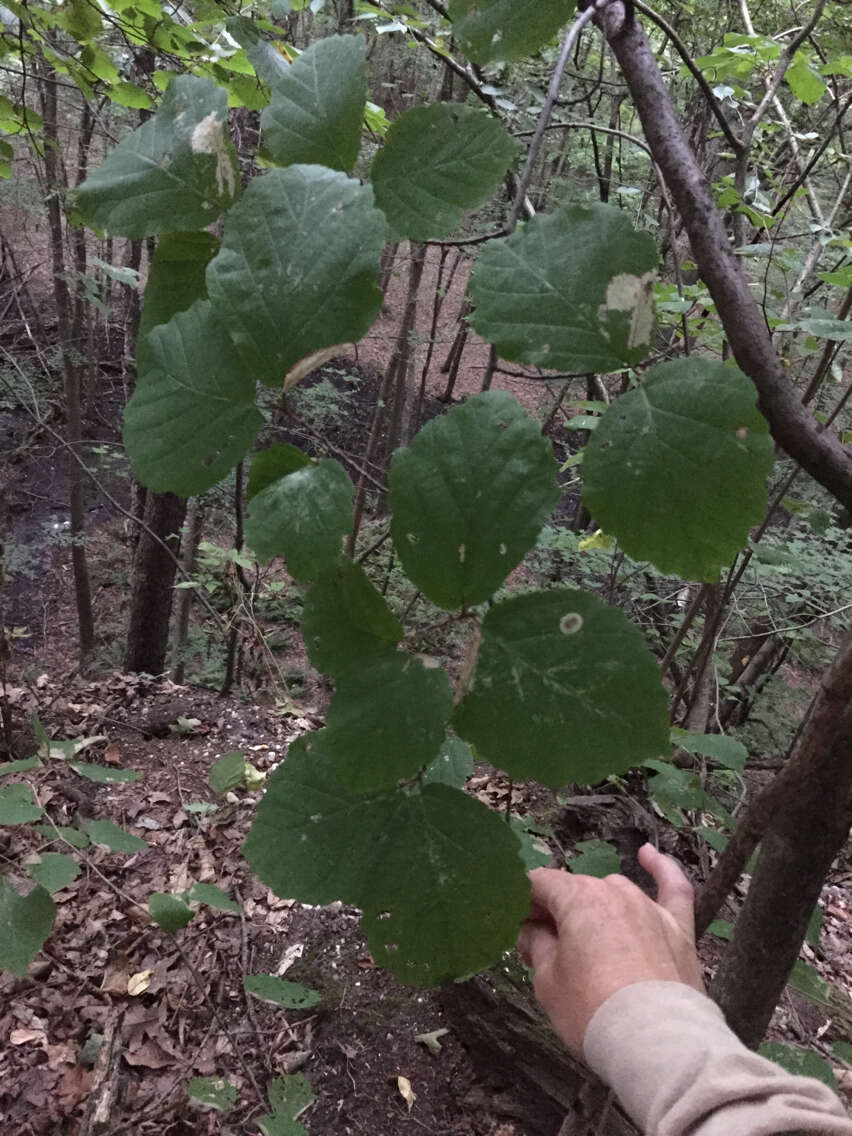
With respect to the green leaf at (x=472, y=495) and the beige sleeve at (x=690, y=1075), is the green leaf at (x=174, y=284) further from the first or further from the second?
the beige sleeve at (x=690, y=1075)

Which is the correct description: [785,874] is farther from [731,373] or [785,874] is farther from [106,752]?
[106,752]

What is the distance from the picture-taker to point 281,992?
1844 mm

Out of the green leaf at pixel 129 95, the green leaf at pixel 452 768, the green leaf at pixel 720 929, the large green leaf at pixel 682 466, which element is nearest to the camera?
the large green leaf at pixel 682 466

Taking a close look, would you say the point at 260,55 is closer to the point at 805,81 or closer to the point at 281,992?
the point at 805,81

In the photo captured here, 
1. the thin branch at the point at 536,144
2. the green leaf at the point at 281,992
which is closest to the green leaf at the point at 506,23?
the thin branch at the point at 536,144

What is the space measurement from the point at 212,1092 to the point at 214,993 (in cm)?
44

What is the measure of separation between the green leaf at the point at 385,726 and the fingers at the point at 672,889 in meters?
0.68

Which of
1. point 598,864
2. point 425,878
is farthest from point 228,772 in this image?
point 425,878

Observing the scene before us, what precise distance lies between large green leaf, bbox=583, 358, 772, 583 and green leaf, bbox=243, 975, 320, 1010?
5.82 feet

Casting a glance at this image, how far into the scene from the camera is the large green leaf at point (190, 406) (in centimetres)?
51

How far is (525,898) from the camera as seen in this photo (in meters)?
0.52

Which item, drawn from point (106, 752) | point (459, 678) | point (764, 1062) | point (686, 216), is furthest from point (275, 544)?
point (106, 752)

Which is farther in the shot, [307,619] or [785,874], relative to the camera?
[785,874]

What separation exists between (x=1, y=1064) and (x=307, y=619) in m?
2.33
